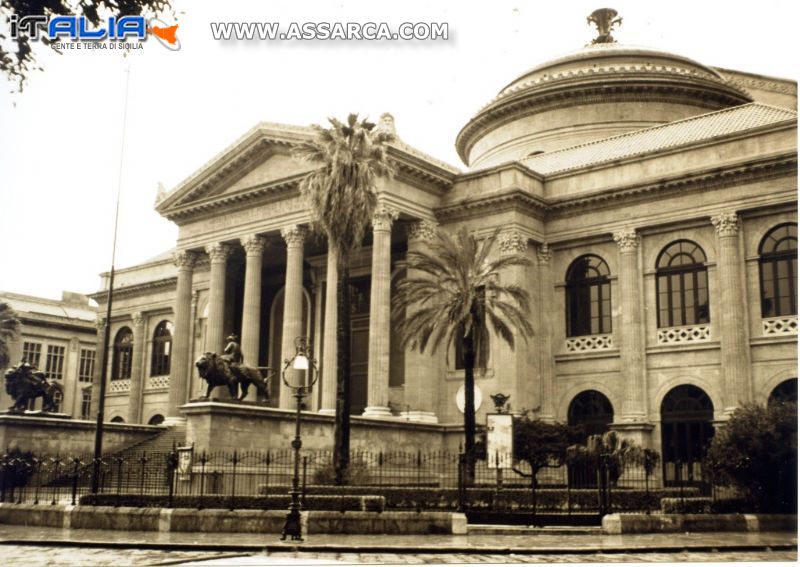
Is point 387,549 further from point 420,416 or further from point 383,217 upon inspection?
point 383,217

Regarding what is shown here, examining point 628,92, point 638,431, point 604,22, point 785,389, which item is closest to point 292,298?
point 638,431

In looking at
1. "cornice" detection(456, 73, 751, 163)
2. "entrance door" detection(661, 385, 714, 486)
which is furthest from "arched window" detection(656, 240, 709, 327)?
"cornice" detection(456, 73, 751, 163)

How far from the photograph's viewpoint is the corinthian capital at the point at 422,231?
137 ft

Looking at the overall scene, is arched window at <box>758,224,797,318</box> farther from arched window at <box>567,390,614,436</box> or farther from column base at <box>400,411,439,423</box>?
column base at <box>400,411,439,423</box>

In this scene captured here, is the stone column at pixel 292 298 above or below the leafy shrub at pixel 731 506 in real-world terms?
above

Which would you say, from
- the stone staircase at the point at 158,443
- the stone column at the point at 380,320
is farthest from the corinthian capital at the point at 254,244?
the stone staircase at the point at 158,443

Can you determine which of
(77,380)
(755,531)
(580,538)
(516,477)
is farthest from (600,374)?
(77,380)

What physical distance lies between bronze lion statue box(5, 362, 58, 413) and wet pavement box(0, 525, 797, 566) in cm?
1585

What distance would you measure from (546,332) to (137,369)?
28.7 metres

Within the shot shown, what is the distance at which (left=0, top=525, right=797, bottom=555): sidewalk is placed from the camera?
60.2ft

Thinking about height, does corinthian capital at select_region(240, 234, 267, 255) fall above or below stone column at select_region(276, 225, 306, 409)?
above

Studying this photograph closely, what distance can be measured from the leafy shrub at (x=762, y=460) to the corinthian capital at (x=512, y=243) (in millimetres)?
14103

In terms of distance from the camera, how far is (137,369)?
5853 cm

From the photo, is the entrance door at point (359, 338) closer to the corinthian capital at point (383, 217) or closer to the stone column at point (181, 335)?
the corinthian capital at point (383, 217)
